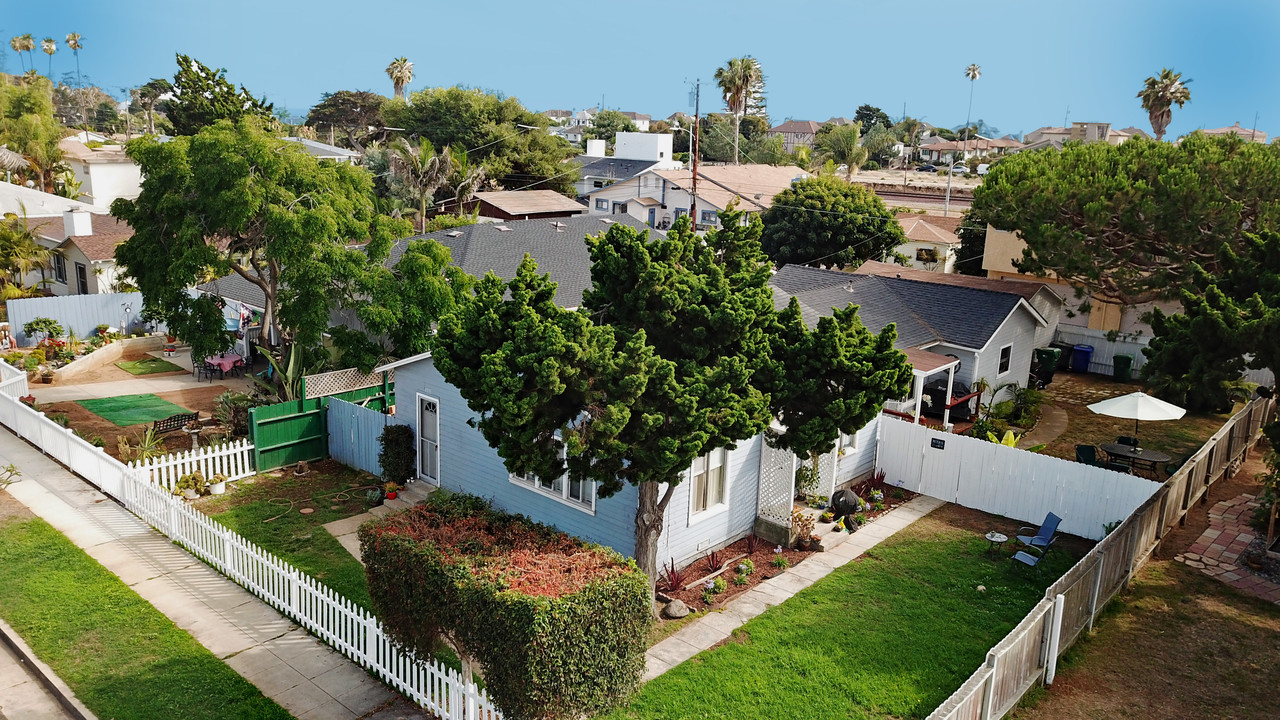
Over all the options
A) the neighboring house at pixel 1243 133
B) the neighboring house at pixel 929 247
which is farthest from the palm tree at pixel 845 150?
the neighboring house at pixel 929 247

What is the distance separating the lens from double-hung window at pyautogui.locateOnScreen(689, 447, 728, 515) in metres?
15.1

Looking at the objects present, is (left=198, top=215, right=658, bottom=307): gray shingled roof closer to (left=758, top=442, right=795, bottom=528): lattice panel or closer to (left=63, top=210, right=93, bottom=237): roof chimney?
(left=63, top=210, right=93, bottom=237): roof chimney

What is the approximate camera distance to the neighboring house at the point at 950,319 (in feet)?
78.6

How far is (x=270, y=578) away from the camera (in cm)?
1391

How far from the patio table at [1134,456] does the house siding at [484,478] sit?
37.8ft

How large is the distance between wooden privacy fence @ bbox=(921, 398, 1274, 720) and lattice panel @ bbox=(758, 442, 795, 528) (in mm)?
4882

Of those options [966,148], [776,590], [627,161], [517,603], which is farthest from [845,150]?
[517,603]

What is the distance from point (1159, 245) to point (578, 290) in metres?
15.5

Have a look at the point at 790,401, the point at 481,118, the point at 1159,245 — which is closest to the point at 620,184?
the point at 481,118

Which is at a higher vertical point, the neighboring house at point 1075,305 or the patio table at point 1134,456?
the neighboring house at point 1075,305

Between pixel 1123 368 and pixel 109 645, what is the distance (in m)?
28.3

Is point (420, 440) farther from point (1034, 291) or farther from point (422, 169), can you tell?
point (422, 169)

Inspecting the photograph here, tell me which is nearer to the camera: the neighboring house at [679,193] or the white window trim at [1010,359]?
the white window trim at [1010,359]

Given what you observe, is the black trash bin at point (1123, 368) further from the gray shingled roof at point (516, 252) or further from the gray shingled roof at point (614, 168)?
the gray shingled roof at point (614, 168)
